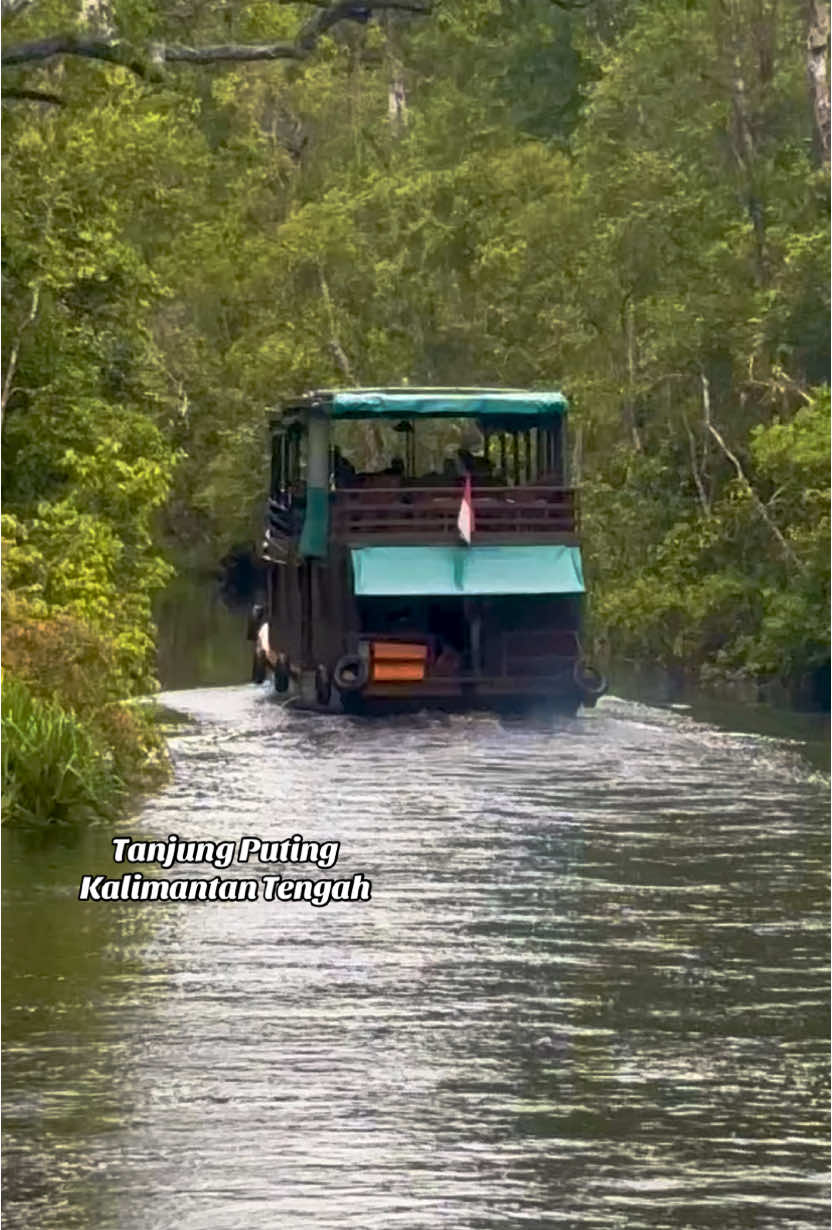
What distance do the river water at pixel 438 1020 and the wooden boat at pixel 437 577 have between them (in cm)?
646

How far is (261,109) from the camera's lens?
5788 cm

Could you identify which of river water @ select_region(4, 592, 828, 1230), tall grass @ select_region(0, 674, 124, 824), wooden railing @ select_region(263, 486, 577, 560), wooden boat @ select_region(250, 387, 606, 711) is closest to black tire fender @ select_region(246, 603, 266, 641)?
wooden boat @ select_region(250, 387, 606, 711)

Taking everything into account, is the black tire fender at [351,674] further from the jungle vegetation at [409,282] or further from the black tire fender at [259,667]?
the black tire fender at [259,667]

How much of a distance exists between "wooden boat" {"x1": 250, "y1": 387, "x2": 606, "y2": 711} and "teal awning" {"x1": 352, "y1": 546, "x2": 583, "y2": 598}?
14 millimetres

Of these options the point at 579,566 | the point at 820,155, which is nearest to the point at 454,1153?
the point at 579,566

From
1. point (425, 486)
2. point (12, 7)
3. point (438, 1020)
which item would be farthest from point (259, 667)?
point (438, 1020)

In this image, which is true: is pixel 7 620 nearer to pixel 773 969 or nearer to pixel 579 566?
pixel 773 969

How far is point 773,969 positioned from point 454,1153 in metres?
4.38

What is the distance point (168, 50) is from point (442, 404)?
896cm

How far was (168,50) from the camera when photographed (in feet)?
70.8

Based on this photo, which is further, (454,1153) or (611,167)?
(611,167)

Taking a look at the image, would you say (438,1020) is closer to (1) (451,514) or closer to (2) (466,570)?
(2) (466,570)

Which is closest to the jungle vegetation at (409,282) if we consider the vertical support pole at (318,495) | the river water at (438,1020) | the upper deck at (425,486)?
the vertical support pole at (318,495)

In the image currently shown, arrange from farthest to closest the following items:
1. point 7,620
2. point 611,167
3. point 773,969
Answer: point 611,167, point 7,620, point 773,969
